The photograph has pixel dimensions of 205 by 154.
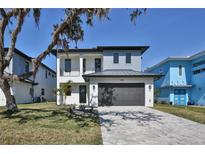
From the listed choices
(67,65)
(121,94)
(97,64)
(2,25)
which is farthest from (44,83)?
(2,25)

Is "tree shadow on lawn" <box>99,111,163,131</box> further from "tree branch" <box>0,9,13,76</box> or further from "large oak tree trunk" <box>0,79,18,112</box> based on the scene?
"tree branch" <box>0,9,13,76</box>

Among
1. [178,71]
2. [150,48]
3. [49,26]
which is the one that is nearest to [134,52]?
[150,48]

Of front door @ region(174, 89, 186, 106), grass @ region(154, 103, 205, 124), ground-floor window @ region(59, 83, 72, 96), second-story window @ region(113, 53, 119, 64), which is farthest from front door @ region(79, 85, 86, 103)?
front door @ region(174, 89, 186, 106)

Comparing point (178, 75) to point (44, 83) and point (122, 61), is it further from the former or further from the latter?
point (44, 83)

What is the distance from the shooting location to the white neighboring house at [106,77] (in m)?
19.2

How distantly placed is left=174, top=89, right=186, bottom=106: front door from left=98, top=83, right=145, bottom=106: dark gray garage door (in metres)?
8.86

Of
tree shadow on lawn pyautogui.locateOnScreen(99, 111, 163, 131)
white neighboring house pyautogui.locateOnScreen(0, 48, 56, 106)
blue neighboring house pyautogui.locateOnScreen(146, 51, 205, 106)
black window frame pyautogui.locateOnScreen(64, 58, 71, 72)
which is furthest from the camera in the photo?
blue neighboring house pyautogui.locateOnScreen(146, 51, 205, 106)

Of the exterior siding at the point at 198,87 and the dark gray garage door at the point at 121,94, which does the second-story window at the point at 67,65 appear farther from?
the exterior siding at the point at 198,87

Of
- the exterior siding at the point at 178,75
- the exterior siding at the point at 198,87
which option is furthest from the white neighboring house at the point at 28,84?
the exterior siding at the point at 198,87

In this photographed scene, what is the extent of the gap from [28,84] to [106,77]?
11386 millimetres

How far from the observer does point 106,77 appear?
19.2m

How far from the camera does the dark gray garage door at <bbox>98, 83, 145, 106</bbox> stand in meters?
19.3
